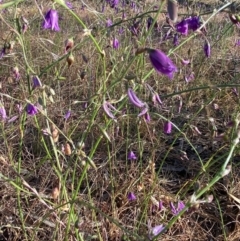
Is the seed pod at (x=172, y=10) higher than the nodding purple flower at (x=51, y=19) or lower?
higher

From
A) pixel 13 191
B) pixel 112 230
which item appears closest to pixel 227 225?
pixel 112 230

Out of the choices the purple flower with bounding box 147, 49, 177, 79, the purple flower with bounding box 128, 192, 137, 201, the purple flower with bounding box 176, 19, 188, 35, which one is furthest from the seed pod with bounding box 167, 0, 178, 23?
the purple flower with bounding box 128, 192, 137, 201

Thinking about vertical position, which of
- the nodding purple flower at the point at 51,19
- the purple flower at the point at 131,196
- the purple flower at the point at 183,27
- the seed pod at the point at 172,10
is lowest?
the purple flower at the point at 131,196

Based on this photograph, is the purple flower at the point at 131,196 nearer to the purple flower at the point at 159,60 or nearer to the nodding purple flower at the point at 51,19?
the nodding purple flower at the point at 51,19

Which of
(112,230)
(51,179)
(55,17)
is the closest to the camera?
(55,17)

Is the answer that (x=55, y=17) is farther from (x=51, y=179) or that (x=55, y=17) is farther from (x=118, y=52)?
(x=118, y=52)

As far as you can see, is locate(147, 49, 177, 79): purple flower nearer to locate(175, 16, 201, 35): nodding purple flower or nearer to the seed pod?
the seed pod

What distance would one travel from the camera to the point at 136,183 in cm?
182

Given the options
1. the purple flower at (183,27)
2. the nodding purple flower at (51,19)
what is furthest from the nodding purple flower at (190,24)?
the nodding purple flower at (51,19)

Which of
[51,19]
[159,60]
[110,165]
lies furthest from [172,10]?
[110,165]

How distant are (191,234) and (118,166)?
0.47 m

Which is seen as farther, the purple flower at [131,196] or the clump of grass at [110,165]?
the purple flower at [131,196]

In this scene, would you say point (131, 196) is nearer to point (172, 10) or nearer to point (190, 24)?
point (190, 24)

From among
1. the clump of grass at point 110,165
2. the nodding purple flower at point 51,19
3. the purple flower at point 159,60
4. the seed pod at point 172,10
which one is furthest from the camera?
the nodding purple flower at point 51,19
